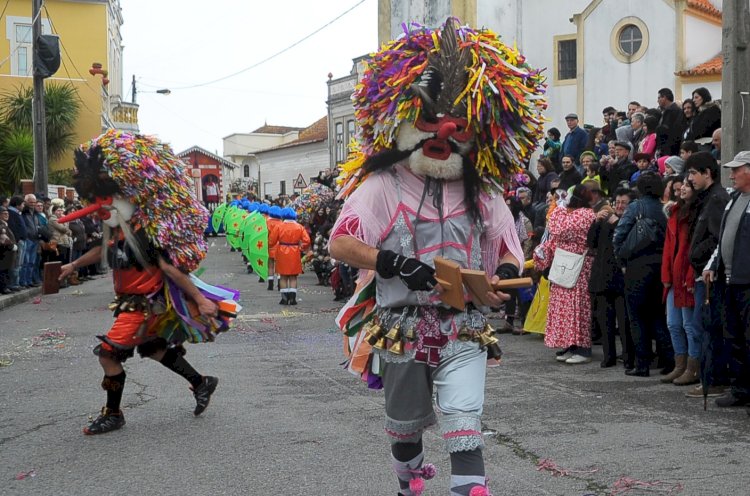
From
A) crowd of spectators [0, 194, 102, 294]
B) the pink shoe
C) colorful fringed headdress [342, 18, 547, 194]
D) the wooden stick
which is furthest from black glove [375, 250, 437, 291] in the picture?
crowd of spectators [0, 194, 102, 294]

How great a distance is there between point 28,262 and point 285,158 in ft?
167

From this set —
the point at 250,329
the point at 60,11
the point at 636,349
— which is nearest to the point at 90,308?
the point at 250,329

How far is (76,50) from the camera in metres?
44.5

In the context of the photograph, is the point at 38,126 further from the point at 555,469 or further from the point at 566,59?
the point at 555,469

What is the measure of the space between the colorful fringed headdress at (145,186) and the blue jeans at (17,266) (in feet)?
39.7

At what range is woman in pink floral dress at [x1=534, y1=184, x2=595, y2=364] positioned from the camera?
9.57 m

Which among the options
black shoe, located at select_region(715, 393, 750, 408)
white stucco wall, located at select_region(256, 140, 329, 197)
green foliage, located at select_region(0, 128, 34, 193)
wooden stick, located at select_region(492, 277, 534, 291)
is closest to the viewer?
wooden stick, located at select_region(492, 277, 534, 291)

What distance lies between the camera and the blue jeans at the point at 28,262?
61.6 ft

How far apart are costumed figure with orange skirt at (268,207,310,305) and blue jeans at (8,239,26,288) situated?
4987mm

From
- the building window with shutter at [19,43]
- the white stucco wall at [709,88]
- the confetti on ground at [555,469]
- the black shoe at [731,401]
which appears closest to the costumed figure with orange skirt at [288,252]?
the black shoe at [731,401]

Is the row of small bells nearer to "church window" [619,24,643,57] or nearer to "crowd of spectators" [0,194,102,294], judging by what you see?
"crowd of spectators" [0,194,102,294]

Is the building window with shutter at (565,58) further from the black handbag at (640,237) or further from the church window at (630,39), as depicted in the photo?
the black handbag at (640,237)

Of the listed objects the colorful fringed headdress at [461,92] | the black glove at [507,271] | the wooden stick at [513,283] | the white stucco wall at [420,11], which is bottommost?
the wooden stick at [513,283]

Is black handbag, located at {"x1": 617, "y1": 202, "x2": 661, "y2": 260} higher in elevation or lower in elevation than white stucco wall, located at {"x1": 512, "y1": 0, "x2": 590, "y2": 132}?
lower
